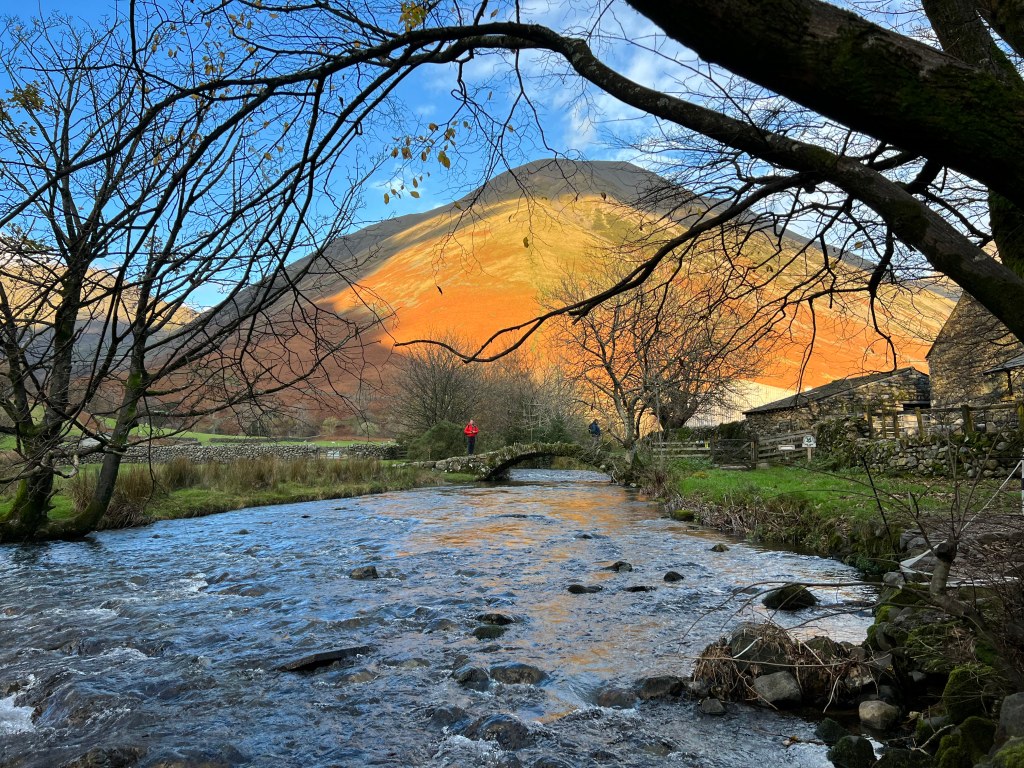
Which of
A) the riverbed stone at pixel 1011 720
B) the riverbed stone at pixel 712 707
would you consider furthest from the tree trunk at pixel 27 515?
the riverbed stone at pixel 1011 720

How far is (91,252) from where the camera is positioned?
107 inches

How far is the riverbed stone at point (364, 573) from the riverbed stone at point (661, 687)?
17.8 feet

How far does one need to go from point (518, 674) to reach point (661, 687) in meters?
1.22

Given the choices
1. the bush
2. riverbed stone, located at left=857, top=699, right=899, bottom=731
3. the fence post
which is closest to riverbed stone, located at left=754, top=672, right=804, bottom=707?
riverbed stone, located at left=857, top=699, right=899, bottom=731

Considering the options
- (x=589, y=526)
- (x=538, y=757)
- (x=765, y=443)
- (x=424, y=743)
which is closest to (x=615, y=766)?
(x=538, y=757)

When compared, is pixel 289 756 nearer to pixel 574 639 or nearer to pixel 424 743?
pixel 424 743

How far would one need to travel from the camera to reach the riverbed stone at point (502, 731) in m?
4.59

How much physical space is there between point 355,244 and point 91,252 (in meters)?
2.92

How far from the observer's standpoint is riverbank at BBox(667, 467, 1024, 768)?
330 cm

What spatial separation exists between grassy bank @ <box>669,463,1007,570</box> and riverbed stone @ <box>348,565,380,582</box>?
6447 mm

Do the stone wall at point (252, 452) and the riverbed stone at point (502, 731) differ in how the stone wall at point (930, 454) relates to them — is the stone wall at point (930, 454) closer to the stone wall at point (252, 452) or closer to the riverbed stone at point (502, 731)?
the riverbed stone at point (502, 731)

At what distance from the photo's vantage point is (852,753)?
160 inches

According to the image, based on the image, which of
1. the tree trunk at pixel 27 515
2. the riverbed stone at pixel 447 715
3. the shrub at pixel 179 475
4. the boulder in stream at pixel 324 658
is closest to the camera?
the riverbed stone at pixel 447 715

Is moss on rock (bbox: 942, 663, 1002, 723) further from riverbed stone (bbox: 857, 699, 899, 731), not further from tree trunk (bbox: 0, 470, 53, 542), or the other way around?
tree trunk (bbox: 0, 470, 53, 542)
